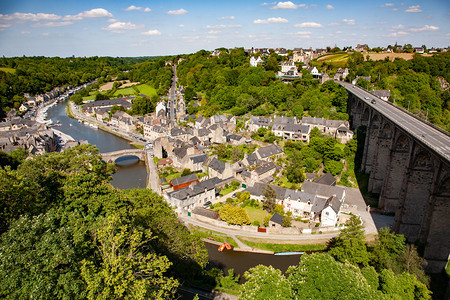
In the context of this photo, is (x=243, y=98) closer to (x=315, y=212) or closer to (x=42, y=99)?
(x=315, y=212)

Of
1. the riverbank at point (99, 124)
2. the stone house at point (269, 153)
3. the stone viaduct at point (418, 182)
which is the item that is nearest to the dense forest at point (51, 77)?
the riverbank at point (99, 124)

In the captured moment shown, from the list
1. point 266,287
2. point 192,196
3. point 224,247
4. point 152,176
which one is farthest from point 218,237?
point 152,176

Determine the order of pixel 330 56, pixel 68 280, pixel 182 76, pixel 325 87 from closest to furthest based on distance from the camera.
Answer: pixel 68 280
pixel 325 87
pixel 330 56
pixel 182 76

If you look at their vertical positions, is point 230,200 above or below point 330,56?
below

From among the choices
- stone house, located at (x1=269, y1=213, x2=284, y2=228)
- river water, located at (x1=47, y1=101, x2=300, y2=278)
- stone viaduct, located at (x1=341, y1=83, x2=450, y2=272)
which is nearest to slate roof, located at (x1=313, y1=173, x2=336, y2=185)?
stone viaduct, located at (x1=341, y1=83, x2=450, y2=272)

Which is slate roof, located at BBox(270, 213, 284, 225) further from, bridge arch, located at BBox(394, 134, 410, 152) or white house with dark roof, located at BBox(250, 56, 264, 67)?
white house with dark roof, located at BBox(250, 56, 264, 67)

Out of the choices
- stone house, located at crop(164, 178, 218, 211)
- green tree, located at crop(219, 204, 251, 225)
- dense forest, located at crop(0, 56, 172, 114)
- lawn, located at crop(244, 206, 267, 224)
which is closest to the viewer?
green tree, located at crop(219, 204, 251, 225)

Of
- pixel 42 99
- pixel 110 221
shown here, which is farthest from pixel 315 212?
pixel 42 99
